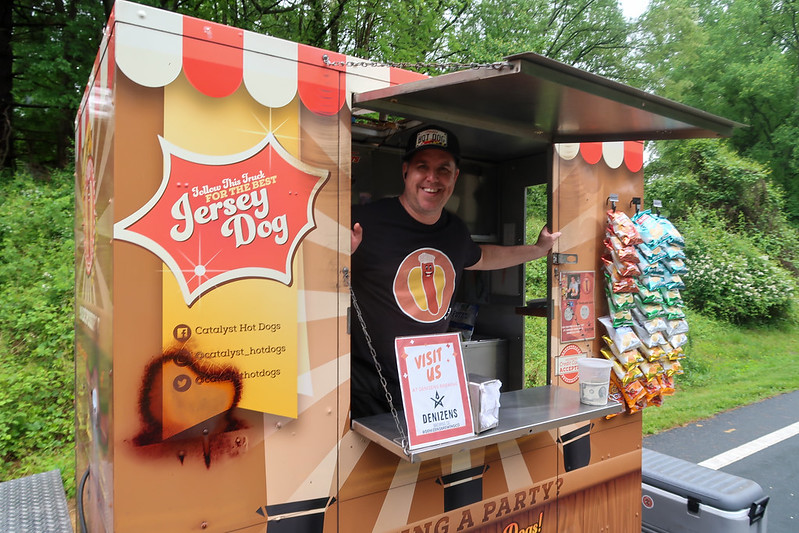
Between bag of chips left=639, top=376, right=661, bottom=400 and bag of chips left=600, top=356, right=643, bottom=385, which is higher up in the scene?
bag of chips left=600, top=356, right=643, bottom=385

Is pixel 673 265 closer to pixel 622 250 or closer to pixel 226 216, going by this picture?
pixel 622 250

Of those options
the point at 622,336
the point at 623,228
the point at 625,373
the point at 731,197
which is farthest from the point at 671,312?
the point at 731,197

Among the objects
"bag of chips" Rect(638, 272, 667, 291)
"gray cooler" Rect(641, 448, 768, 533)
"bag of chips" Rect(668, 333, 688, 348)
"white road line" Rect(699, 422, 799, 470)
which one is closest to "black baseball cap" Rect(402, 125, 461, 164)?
"bag of chips" Rect(638, 272, 667, 291)

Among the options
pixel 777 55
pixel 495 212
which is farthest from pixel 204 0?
pixel 777 55

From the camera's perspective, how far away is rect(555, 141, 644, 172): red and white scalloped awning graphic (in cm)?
299

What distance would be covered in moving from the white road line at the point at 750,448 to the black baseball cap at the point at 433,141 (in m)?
4.70

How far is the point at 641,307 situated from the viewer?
307cm

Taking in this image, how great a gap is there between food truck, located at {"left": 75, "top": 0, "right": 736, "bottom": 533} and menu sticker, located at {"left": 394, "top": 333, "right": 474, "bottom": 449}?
43mm

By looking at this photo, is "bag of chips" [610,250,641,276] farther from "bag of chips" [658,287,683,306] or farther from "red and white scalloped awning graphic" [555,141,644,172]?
"red and white scalloped awning graphic" [555,141,644,172]

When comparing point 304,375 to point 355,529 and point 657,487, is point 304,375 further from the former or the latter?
point 657,487

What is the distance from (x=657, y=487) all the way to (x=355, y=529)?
7.93ft

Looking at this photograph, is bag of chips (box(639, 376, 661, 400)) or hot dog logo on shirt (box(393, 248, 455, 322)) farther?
bag of chips (box(639, 376, 661, 400))

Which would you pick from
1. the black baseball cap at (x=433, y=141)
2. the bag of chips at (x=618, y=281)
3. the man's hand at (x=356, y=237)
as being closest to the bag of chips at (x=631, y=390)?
the bag of chips at (x=618, y=281)

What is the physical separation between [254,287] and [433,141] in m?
1.22
